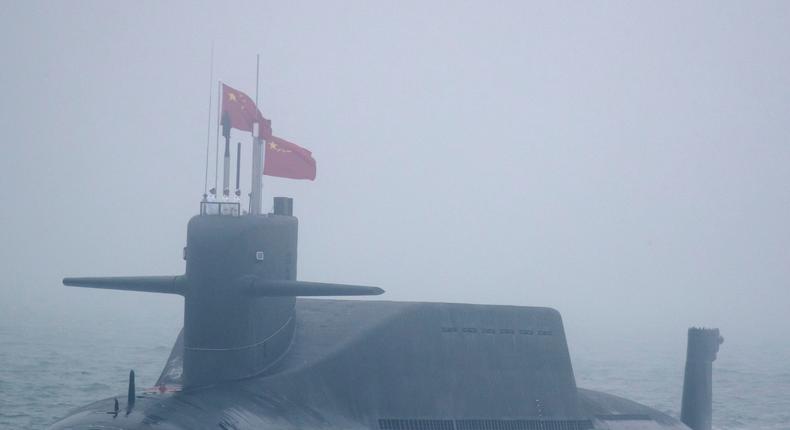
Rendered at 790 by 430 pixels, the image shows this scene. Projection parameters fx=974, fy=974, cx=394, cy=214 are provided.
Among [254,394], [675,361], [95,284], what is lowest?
[675,361]

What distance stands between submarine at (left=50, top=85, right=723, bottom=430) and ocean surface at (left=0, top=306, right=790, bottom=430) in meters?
13.0

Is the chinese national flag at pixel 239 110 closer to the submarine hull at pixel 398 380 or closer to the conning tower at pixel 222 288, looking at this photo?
the conning tower at pixel 222 288

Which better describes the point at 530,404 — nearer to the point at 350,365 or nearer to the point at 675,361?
the point at 350,365

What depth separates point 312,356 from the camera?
14953 mm

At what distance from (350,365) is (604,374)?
4073 cm

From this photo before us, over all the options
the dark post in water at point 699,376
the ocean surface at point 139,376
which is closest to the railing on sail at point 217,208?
the dark post in water at point 699,376

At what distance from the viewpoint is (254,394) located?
43.8 feet

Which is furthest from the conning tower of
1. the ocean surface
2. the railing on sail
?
the ocean surface

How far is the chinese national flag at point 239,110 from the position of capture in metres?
15.0

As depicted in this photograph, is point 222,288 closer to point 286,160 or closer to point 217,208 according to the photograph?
point 217,208

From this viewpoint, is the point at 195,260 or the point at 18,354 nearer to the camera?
the point at 195,260

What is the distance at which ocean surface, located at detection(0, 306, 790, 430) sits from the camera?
3158 centimetres

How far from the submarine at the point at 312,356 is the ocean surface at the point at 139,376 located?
42.5 ft

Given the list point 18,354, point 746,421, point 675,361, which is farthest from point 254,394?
point 675,361
